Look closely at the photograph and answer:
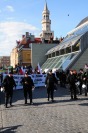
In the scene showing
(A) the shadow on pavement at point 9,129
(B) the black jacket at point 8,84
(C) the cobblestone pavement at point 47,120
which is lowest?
(A) the shadow on pavement at point 9,129

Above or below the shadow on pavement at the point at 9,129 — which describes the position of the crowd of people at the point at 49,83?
above

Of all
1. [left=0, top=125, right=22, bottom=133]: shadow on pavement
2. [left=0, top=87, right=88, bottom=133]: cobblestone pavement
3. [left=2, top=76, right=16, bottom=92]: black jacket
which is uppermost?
[left=2, top=76, right=16, bottom=92]: black jacket

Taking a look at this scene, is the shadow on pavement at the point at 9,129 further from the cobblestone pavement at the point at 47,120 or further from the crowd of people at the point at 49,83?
the crowd of people at the point at 49,83

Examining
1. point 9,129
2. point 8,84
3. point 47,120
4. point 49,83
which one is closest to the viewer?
point 9,129

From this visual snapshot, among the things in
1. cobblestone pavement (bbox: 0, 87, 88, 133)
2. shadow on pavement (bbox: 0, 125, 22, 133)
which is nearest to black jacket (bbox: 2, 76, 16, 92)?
cobblestone pavement (bbox: 0, 87, 88, 133)

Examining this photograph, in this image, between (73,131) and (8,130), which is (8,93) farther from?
(73,131)

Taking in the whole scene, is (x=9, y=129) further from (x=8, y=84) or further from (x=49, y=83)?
(x=49, y=83)

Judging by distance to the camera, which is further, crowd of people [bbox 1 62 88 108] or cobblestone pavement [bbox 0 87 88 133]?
crowd of people [bbox 1 62 88 108]

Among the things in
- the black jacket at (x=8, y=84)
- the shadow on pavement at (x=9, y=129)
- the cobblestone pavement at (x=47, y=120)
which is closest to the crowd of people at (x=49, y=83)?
the black jacket at (x=8, y=84)

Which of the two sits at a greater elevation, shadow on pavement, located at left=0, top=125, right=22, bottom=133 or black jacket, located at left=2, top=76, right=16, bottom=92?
black jacket, located at left=2, top=76, right=16, bottom=92

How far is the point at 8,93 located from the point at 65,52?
29003mm

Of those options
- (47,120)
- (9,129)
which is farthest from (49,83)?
(9,129)

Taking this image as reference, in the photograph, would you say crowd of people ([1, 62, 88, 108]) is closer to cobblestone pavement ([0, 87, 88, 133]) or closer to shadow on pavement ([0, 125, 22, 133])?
cobblestone pavement ([0, 87, 88, 133])

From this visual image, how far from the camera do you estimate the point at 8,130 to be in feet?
30.3
